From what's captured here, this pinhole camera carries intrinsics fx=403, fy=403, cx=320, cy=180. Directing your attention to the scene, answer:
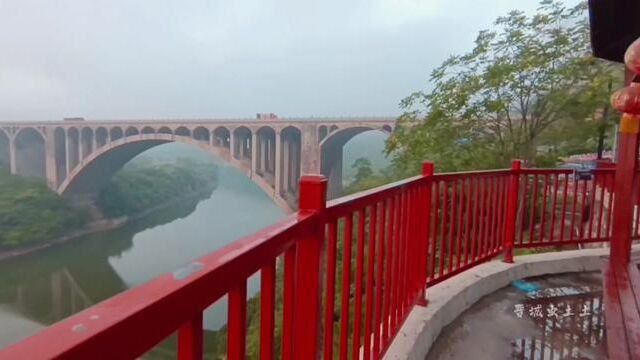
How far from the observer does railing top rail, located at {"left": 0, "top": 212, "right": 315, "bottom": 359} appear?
1.10 ft

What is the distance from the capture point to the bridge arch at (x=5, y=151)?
21969mm

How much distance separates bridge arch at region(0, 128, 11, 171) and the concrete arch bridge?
12 centimetres

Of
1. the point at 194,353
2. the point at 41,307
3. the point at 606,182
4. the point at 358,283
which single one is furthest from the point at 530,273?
the point at 41,307

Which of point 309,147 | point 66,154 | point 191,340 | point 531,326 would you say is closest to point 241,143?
point 309,147

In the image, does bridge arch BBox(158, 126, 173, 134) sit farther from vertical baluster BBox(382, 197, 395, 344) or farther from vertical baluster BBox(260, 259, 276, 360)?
vertical baluster BBox(260, 259, 276, 360)

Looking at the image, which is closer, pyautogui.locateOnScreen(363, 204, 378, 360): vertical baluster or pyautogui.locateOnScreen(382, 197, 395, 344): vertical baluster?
pyautogui.locateOnScreen(363, 204, 378, 360): vertical baluster

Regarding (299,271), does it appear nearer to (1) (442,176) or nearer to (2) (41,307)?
(1) (442,176)

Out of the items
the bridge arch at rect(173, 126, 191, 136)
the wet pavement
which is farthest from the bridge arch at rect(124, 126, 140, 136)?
the wet pavement

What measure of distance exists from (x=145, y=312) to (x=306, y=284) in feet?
1.98

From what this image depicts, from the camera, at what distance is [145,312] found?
0.42 meters

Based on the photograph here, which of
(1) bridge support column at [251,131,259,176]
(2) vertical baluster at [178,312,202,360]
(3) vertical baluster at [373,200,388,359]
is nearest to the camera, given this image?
(2) vertical baluster at [178,312,202,360]

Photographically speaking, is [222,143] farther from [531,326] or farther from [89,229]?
[531,326]

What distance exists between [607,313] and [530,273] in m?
1.16

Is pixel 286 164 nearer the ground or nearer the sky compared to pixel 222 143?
nearer the ground
